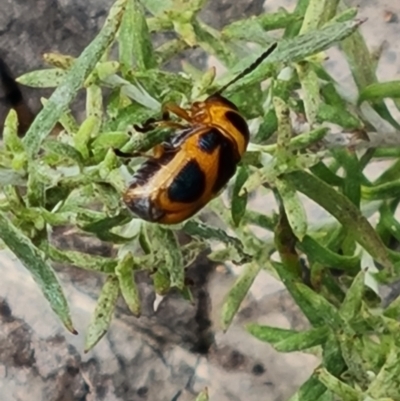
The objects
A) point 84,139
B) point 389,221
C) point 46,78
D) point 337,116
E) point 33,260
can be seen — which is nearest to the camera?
point 33,260

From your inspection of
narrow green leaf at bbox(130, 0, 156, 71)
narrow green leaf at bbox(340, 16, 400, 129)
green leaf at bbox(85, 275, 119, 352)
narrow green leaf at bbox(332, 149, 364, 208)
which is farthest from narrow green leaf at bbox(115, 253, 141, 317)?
narrow green leaf at bbox(340, 16, 400, 129)

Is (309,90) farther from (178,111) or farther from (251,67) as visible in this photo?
(178,111)

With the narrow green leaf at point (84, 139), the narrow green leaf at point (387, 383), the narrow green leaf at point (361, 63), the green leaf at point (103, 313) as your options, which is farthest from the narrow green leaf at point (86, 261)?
the narrow green leaf at point (361, 63)

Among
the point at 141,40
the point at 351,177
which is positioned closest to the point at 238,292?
the point at 351,177

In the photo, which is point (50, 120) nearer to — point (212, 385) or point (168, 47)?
point (168, 47)

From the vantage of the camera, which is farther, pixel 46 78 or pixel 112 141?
pixel 46 78

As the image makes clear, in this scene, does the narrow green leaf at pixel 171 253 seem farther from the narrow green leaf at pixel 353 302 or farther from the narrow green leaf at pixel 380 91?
the narrow green leaf at pixel 380 91
